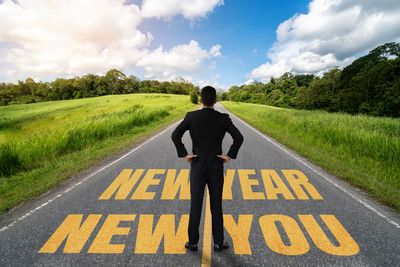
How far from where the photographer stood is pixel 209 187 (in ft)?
9.80

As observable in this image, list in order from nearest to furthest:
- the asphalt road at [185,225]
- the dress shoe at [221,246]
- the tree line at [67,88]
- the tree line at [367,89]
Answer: the asphalt road at [185,225], the dress shoe at [221,246], the tree line at [367,89], the tree line at [67,88]

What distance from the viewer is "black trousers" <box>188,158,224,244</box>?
114 inches

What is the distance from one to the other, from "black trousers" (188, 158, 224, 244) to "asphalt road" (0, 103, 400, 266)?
33cm

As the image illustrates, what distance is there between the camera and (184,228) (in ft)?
12.0

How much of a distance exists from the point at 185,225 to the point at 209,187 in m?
1.09

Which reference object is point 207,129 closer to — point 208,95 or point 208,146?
point 208,146

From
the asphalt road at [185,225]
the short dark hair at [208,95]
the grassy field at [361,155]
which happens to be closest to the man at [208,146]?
the short dark hair at [208,95]

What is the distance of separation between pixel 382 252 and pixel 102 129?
1208 centimetres

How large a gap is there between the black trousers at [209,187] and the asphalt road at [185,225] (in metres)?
0.33

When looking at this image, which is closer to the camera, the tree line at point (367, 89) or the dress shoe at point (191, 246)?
the dress shoe at point (191, 246)

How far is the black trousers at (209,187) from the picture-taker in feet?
9.54

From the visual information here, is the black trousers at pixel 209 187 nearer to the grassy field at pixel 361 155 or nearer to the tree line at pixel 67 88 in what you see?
the grassy field at pixel 361 155

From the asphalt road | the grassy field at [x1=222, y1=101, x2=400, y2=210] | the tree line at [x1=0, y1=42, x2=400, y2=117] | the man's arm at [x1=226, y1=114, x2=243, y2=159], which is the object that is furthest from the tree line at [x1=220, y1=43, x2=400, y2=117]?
the man's arm at [x1=226, y1=114, x2=243, y2=159]

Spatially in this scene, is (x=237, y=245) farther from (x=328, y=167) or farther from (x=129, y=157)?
(x=129, y=157)
